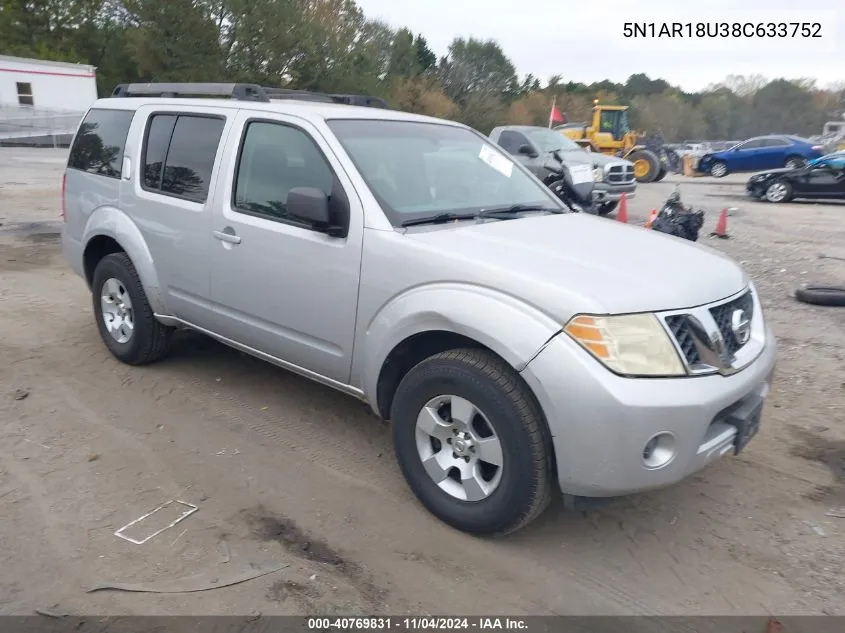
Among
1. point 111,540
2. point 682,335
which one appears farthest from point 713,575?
point 111,540

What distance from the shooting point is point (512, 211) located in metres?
4.02

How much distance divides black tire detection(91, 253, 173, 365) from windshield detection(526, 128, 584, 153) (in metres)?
10.4

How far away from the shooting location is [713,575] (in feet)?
10.0

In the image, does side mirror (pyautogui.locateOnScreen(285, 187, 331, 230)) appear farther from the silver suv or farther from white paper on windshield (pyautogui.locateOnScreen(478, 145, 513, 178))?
white paper on windshield (pyautogui.locateOnScreen(478, 145, 513, 178))

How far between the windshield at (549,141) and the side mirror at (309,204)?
11.2m

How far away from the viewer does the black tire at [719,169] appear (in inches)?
994

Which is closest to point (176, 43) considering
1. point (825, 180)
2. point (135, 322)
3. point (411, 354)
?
point (825, 180)

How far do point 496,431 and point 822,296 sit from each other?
19.0ft

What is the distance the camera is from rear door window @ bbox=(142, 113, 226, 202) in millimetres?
4395

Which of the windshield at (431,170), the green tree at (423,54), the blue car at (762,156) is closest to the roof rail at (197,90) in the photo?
the windshield at (431,170)

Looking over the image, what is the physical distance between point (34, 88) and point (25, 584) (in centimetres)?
3601

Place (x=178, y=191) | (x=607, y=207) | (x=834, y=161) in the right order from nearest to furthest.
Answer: (x=178, y=191) → (x=607, y=207) → (x=834, y=161)

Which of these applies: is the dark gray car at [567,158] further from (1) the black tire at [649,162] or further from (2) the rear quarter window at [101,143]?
(2) the rear quarter window at [101,143]

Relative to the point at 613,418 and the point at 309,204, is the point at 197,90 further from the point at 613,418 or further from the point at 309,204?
the point at 613,418
